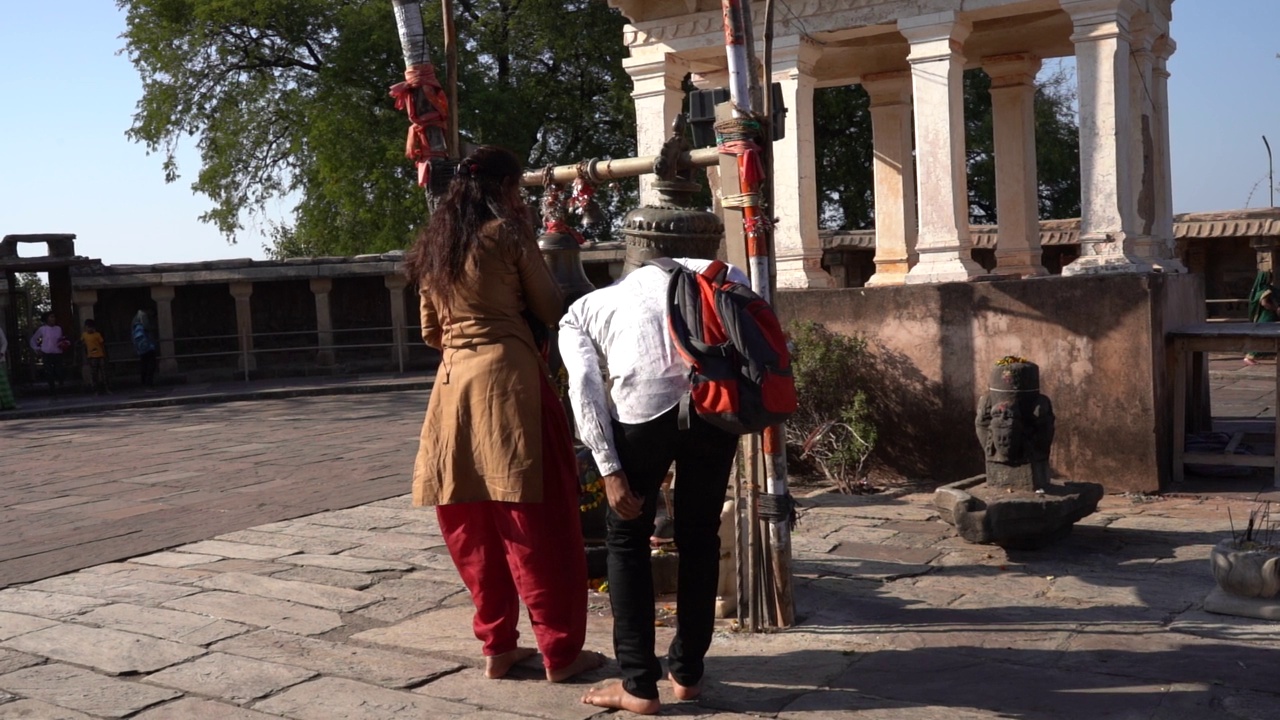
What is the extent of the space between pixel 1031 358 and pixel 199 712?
5.50 m

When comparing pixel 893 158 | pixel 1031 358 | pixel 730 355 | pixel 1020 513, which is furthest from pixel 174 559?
pixel 893 158

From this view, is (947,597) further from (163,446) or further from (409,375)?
(409,375)

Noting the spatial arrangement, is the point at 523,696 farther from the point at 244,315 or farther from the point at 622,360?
the point at 244,315

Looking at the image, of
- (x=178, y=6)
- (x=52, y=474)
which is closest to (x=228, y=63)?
(x=178, y=6)

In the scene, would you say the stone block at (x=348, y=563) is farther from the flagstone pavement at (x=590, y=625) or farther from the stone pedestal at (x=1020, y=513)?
the stone pedestal at (x=1020, y=513)

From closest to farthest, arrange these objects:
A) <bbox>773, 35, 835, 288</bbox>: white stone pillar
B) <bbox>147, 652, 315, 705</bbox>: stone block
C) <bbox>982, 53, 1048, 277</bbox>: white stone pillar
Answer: <bbox>147, 652, 315, 705</bbox>: stone block, <bbox>773, 35, 835, 288</bbox>: white stone pillar, <bbox>982, 53, 1048, 277</bbox>: white stone pillar

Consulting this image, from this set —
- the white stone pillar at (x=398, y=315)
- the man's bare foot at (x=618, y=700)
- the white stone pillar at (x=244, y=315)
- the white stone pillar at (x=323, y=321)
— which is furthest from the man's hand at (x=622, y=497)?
the white stone pillar at (x=323, y=321)

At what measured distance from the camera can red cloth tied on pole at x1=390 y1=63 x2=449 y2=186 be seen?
4.77 meters

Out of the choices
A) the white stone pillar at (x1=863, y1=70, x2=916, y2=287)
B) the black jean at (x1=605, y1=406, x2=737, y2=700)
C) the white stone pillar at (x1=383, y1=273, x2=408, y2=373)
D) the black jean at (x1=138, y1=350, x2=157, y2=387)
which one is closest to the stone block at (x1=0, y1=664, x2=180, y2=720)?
the black jean at (x1=605, y1=406, x2=737, y2=700)

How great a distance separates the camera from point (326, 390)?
1952 centimetres

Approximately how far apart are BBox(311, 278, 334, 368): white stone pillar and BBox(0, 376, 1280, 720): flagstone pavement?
14.4m

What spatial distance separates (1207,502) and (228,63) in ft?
74.2

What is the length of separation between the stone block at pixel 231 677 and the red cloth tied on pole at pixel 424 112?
1.89m

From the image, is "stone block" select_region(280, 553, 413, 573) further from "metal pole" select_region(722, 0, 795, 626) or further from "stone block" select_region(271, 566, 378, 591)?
"metal pole" select_region(722, 0, 795, 626)
